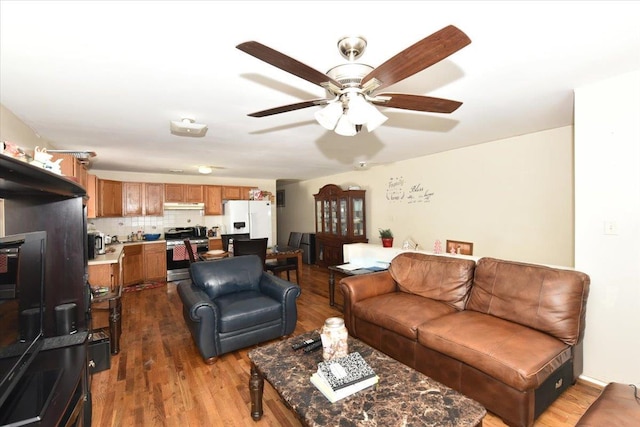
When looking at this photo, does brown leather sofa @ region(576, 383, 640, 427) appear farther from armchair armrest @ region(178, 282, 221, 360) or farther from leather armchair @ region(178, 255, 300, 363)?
armchair armrest @ region(178, 282, 221, 360)

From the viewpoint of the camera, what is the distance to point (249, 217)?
20.7 feet

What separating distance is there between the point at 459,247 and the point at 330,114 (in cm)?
338

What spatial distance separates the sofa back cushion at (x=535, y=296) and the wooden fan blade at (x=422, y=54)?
1918 millimetres

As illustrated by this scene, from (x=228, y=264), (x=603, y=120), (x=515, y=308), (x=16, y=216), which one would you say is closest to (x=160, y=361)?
(x=228, y=264)

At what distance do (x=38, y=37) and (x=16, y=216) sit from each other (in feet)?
4.03

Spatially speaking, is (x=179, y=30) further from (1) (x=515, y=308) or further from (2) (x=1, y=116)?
(1) (x=515, y=308)

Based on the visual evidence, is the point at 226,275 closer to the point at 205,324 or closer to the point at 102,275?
the point at 205,324

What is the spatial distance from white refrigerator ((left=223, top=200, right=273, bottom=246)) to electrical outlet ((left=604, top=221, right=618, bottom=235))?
219 inches

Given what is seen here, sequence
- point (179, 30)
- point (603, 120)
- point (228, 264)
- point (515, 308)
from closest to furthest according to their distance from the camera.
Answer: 1. point (179, 30)
2. point (603, 120)
3. point (515, 308)
4. point (228, 264)

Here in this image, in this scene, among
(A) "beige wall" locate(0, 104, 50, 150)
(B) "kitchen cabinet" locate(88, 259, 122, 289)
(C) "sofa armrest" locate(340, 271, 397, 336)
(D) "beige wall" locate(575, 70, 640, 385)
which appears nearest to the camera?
(D) "beige wall" locate(575, 70, 640, 385)

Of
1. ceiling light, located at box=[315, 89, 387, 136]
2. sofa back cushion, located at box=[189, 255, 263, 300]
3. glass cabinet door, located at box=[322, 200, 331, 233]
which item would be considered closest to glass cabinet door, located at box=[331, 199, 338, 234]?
glass cabinet door, located at box=[322, 200, 331, 233]

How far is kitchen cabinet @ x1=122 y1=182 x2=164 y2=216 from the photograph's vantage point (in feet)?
17.9

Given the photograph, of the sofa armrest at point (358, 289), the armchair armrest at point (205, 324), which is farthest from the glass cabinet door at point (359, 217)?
the armchair armrest at point (205, 324)

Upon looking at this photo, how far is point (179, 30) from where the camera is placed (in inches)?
52.4
